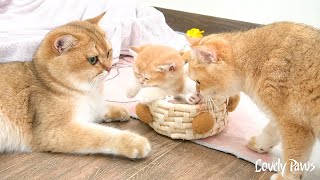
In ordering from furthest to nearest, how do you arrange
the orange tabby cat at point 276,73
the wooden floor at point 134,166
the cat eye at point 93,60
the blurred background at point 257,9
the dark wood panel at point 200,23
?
the dark wood panel at point 200,23 → the blurred background at point 257,9 → the cat eye at point 93,60 → the wooden floor at point 134,166 → the orange tabby cat at point 276,73

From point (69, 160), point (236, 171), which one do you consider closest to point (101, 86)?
point (69, 160)

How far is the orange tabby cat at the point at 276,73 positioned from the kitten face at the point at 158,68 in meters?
0.14

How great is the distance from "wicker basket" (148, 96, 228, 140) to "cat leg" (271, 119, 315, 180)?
34 centimetres

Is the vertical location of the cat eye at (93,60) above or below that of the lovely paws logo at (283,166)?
above

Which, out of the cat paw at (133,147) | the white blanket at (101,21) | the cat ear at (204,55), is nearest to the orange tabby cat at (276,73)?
the cat ear at (204,55)

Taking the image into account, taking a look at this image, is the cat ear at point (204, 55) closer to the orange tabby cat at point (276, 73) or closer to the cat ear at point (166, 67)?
the orange tabby cat at point (276, 73)

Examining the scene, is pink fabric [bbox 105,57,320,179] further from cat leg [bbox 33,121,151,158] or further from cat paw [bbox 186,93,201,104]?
cat leg [bbox 33,121,151,158]

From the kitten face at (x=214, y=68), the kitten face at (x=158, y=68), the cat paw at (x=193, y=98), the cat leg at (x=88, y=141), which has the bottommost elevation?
the cat leg at (x=88, y=141)

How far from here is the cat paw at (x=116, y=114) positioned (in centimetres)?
182

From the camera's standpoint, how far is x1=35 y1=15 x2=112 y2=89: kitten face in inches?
59.3

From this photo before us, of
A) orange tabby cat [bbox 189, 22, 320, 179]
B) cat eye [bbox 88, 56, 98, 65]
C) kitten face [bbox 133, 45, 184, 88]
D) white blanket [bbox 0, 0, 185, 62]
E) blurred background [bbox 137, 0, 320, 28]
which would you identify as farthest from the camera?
blurred background [bbox 137, 0, 320, 28]

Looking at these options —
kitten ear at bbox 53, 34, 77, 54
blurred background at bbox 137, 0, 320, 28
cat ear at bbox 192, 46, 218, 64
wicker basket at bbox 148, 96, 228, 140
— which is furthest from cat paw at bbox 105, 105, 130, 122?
blurred background at bbox 137, 0, 320, 28

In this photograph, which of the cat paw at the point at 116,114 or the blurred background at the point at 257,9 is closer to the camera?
the cat paw at the point at 116,114

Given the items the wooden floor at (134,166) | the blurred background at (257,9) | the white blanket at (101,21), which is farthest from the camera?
the blurred background at (257,9)
